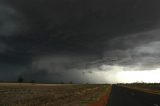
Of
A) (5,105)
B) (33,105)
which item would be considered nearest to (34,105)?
(33,105)

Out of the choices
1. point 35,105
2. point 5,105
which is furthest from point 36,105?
point 5,105

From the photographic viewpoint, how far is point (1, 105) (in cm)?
2236

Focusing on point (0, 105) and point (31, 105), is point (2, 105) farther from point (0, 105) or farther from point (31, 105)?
point (31, 105)

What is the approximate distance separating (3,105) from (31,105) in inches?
110

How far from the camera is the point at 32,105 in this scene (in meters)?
22.6

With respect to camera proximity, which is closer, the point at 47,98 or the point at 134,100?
the point at 134,100

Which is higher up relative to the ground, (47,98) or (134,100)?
(47,98)

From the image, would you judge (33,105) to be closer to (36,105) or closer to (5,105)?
(36,105)

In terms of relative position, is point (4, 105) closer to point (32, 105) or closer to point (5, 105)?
point (5, 105)

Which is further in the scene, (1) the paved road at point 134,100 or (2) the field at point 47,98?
(2) the field at point 47,98

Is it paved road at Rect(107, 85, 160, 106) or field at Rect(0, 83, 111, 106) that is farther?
field at Rect(0, 83, 111, 106)

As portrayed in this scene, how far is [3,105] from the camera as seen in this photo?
883 inches

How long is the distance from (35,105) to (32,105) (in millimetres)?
302

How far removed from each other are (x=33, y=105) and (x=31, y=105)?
200 millimetres
